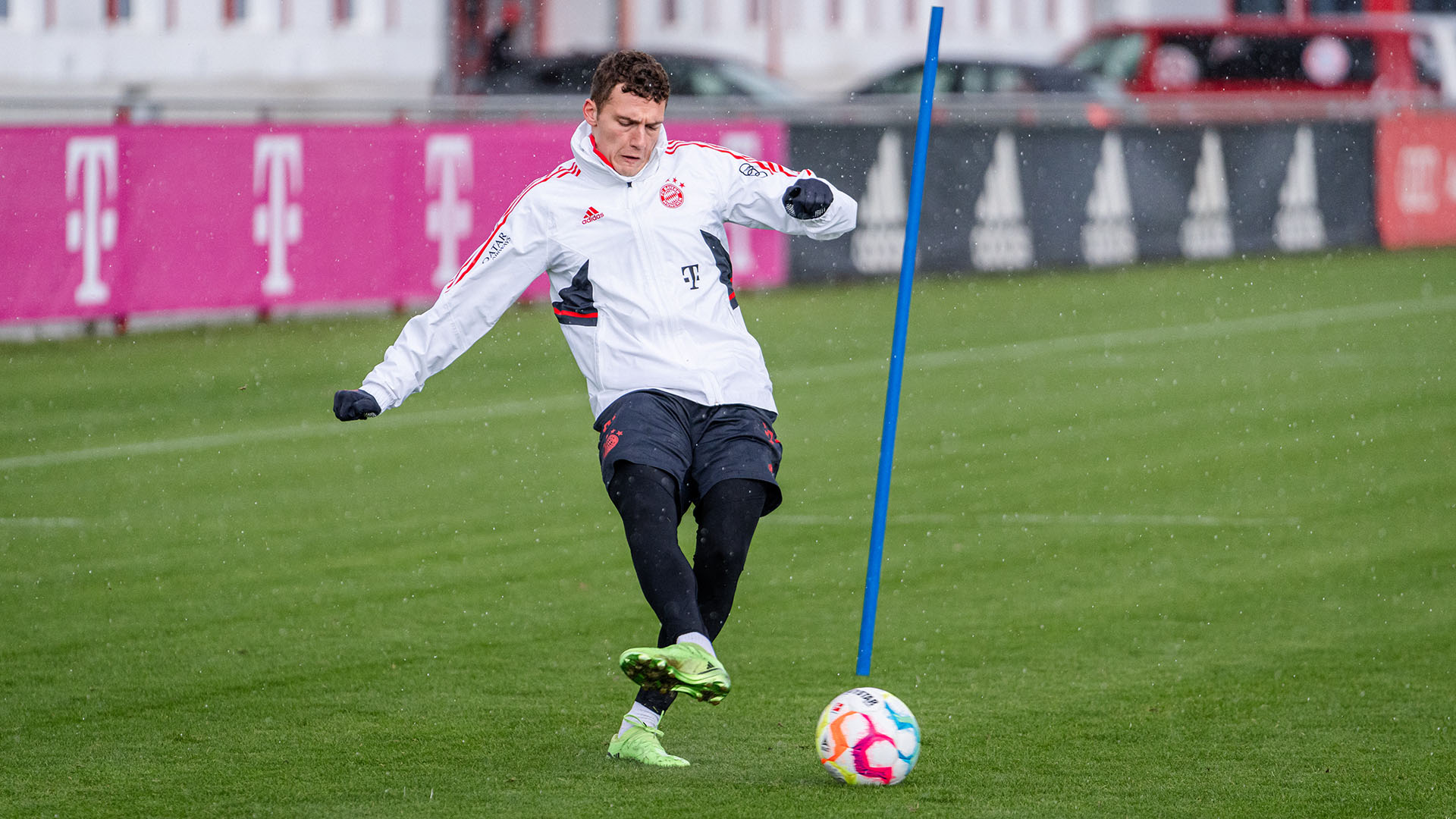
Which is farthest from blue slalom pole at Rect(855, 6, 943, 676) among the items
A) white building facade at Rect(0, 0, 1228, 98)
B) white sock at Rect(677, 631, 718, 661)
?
white building facade at Rect(0, 0, 1228, 98)

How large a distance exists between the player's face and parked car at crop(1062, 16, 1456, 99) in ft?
73.1

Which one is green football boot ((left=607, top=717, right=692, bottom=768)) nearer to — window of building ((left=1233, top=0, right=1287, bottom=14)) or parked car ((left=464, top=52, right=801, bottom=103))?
parked car ((left=464, top=52, right=801, bottom=103))

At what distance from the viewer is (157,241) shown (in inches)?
603

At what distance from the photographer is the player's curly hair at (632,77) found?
5777mm

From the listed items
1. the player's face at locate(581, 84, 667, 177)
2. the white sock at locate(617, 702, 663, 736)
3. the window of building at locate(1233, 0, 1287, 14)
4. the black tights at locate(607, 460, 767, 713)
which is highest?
the player's face at locate(581, 84, 667, 177)

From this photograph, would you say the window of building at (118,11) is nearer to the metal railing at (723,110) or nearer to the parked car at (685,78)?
the metal railing at (723,110)

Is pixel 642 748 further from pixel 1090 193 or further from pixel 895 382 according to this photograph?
pixel 1090 193

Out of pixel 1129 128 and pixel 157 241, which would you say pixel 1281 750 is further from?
pixel 1129 128

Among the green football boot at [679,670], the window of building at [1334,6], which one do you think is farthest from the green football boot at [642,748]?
the window of building at [1334,6]

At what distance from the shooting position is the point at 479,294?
5988mm

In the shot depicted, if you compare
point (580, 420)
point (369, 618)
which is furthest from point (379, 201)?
point (369, 618)

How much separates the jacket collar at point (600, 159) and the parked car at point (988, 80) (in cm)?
1943

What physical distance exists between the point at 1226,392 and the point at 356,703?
27.6ft

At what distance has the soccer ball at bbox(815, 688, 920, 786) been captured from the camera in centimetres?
563
